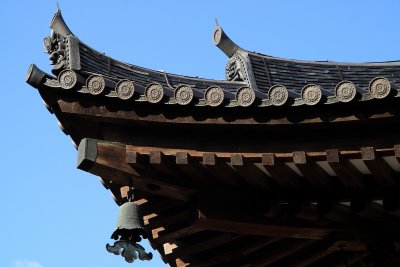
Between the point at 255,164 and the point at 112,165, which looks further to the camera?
the point at 255,164

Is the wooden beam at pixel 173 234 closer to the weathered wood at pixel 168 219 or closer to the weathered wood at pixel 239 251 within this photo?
the weathered wood at pixel 168 219

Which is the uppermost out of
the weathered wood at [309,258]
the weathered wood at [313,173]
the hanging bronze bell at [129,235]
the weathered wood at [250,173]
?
the weathered wood at [250,173]

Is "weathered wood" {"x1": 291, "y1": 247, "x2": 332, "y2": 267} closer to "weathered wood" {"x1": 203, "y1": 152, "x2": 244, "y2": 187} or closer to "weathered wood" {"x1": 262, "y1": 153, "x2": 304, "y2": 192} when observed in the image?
"weathered wood" {"x1": 262, "y1": 153, "x2": 304, "y2": 192}

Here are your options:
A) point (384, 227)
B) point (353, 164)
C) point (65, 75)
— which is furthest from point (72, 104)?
point (384, 227)

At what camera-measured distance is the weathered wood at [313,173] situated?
711cm

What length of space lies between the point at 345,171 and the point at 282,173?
21.3 inches

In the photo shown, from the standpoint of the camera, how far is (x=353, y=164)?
23.9 ft

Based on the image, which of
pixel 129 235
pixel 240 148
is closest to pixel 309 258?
pixel 240 148

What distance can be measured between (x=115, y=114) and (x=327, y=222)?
2.25 meters

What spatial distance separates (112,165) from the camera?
717cm

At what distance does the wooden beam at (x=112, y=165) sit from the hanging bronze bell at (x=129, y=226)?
239mm

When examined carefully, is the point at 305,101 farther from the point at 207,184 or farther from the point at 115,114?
the point at 115,114

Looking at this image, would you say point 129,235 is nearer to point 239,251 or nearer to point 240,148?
point 240,148

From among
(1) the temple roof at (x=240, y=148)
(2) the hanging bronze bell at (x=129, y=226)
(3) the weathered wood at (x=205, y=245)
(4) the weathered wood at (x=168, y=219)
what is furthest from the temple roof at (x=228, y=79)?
(3) the weathered wood at (x=205, y=245)
